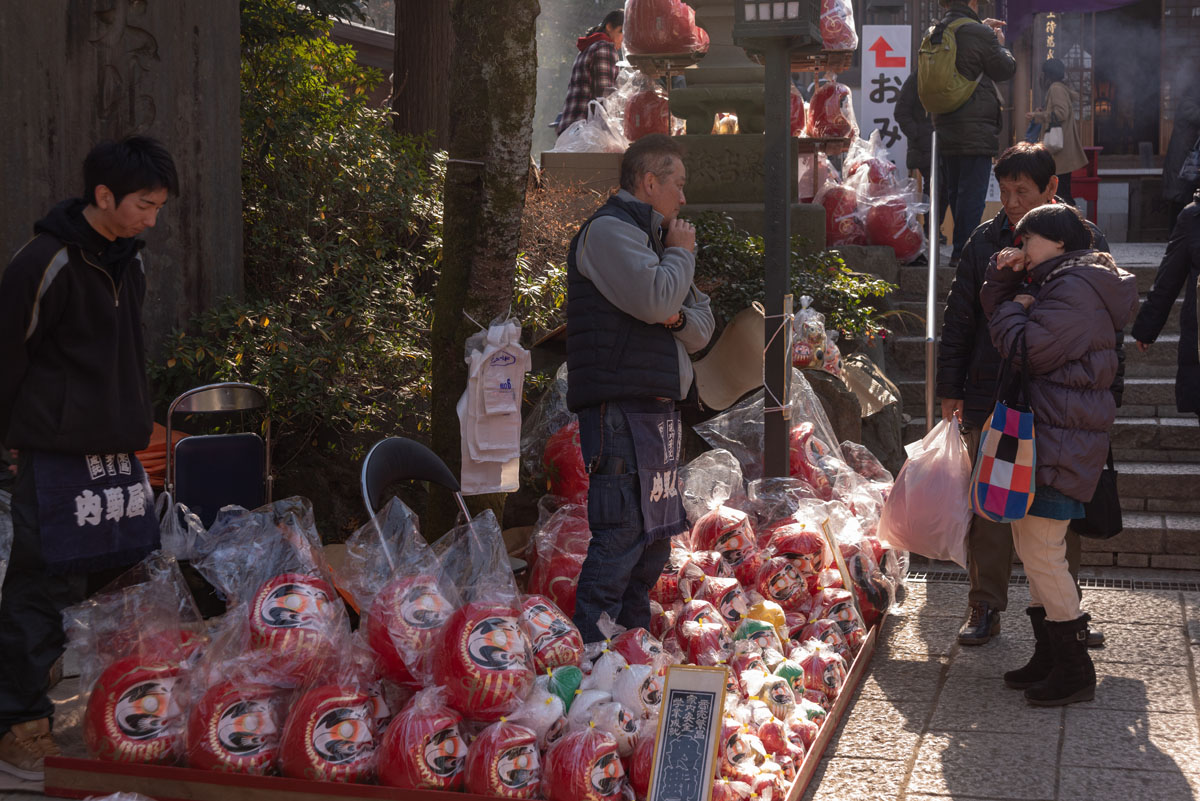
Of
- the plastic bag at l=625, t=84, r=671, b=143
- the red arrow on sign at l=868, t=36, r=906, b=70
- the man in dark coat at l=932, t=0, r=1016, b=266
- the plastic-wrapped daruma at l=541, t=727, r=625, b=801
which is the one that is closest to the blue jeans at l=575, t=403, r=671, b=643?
the plastic-wrapped daruma at l=541, t=727, r=625, b=801

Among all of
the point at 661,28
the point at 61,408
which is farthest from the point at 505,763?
the point at 661,28

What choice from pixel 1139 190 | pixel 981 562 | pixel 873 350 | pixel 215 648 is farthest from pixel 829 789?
pixel 1139 190

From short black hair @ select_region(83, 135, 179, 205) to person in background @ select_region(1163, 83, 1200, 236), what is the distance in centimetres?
1066

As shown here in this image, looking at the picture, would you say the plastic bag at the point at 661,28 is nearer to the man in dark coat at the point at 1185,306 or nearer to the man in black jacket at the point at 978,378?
the man in dark coat at the point at 1185,306

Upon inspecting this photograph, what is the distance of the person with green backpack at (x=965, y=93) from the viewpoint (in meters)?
8.76

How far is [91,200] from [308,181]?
4171mm

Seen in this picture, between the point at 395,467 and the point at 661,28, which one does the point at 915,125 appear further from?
the point at 395,467

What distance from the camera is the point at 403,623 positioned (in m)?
3.83

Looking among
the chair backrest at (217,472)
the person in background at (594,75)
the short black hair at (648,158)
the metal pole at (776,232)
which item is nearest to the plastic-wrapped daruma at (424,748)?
the short black hair at (648,158)

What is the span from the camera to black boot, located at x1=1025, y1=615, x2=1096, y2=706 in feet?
15.0

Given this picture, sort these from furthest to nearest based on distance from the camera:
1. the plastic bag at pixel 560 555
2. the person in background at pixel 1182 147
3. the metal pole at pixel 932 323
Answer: the person in background at pixel 1182 147, the metal pole at pixel 932 323, the plastic bag at pixel 560 555

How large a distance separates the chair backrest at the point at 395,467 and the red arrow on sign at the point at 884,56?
35.5ft

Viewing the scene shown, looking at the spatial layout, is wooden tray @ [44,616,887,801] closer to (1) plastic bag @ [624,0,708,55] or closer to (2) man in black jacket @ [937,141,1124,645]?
(2) man in black jacket @ [937,141,1124,645]

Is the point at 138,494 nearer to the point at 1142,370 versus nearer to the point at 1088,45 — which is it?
the point at 1142,370
